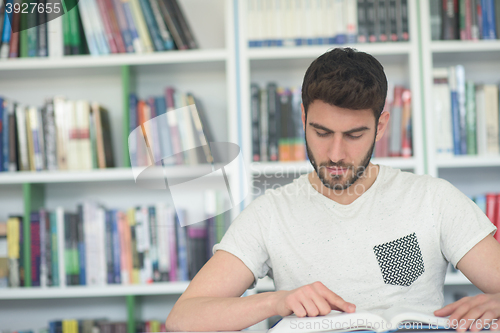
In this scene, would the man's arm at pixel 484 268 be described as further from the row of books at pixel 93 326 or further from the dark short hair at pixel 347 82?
the row of books at pixel 93 326

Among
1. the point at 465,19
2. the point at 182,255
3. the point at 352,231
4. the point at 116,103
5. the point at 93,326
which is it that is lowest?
the point at 93,326

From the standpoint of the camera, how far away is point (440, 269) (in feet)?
3.22

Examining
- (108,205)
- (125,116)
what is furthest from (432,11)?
(108,205)

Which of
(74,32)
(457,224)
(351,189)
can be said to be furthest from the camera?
(74,32)

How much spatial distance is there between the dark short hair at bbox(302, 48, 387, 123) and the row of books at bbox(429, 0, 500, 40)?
2.87 feet

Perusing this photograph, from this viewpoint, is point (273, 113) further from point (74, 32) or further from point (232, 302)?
point (232, 302)

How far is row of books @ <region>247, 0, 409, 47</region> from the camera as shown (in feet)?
5.59

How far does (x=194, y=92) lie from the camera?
1958 mm

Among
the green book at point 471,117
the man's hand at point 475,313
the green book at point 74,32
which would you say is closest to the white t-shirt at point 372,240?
the man's hand at point 475,313

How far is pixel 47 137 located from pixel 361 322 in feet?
4.91

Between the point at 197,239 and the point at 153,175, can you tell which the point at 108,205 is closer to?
the point at 153,175

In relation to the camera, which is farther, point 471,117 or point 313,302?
point 471,117

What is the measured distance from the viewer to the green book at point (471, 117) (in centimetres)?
168

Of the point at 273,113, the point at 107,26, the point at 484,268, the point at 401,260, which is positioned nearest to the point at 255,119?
the point at 273,113
